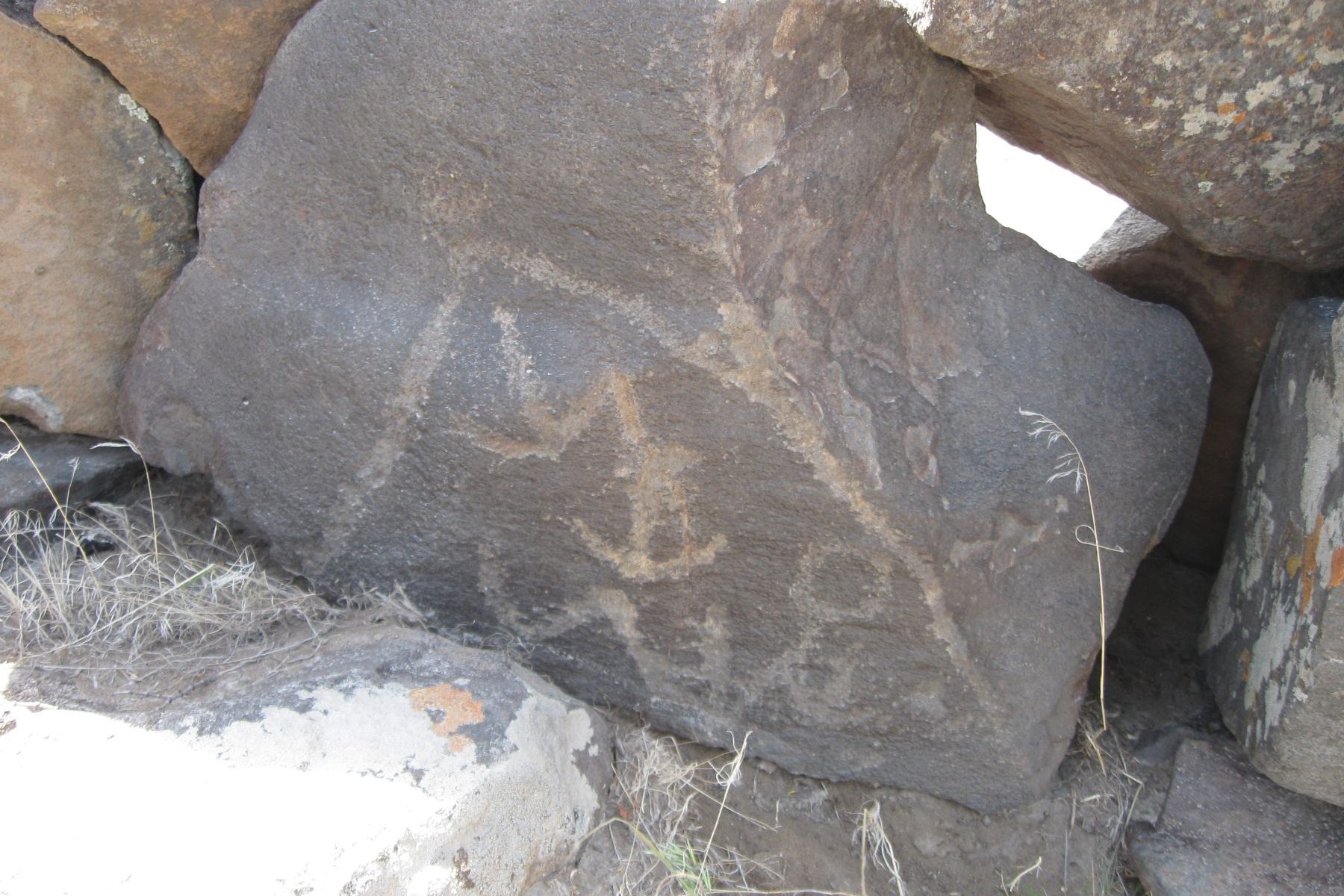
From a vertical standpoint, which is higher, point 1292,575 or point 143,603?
point 1292,575

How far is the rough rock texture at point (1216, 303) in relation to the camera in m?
1.81

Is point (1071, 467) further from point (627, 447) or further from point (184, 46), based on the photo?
point (184, 46)

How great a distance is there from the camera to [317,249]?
1595mm

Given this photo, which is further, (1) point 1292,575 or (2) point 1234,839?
(2) point 1234,839

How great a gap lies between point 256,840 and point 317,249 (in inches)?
30.3

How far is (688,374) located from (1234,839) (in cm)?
100

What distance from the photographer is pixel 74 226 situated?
179 cm

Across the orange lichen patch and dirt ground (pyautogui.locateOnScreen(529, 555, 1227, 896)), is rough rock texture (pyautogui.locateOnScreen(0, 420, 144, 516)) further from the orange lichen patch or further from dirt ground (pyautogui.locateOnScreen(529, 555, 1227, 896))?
dirt ground (pyautogui.locateOnScreen(529, 555, 1227, 896))

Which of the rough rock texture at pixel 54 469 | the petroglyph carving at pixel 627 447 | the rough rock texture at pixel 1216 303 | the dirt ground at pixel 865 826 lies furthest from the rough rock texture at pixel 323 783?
the rough rock texture at pixel 1216 303

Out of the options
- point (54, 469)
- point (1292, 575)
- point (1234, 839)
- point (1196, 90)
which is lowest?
point (54, 469)

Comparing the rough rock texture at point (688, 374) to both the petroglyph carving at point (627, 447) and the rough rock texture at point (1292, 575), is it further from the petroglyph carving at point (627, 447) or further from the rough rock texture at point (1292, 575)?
the rough rock texture at point (1292, 575)

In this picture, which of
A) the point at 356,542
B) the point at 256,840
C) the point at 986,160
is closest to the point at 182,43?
the point at 356,542

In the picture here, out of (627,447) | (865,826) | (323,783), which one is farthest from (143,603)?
(865,826)

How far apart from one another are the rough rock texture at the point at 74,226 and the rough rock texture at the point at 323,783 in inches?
23.1
